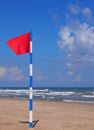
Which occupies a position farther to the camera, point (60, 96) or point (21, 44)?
point (60, 96)

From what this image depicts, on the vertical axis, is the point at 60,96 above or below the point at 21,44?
above

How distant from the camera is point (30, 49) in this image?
12320 millimetres

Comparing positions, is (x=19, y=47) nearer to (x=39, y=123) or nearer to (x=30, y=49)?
(x=30, y=49)

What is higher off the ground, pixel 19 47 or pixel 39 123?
pixel 19 47

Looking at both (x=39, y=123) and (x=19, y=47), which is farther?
(x=39, y=123)

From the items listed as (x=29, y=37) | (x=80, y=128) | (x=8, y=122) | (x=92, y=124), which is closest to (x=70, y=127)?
(x=80, y=128)

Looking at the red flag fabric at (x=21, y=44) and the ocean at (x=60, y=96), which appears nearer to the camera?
the red flag fabric at (x=21, y=44)

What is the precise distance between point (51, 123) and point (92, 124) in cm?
160

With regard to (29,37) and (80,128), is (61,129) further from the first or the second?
(29,37)

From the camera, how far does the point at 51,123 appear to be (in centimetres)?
1338

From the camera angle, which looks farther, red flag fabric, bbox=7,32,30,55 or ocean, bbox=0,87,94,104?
ocean, bbox=0,87,94,104

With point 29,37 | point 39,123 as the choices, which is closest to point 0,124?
point 39,123

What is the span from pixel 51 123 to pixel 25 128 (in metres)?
1.59

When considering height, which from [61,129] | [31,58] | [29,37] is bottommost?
[61,129]
